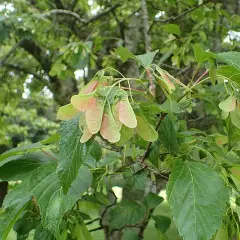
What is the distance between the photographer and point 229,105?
2.08 ft

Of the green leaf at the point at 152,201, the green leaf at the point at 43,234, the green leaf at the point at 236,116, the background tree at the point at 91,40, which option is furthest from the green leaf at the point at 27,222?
the background tree at the point at 91,40

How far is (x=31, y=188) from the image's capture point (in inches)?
26.8

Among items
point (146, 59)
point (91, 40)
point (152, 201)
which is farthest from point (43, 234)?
point (91, 40)

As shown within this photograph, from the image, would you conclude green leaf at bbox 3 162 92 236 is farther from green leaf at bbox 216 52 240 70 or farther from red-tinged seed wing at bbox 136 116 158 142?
green leaf at bbox 216 52 240 70

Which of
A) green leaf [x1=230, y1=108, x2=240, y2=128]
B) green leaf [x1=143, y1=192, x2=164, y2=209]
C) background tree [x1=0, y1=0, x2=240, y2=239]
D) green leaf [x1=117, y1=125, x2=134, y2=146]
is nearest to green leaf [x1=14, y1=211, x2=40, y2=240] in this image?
green leaf [x1=143, y1=192, x2=164, y2=209]

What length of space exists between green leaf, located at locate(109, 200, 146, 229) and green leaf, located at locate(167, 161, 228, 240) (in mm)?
395

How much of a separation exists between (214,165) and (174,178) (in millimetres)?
149

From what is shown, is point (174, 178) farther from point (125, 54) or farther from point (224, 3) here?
point (224, 3)

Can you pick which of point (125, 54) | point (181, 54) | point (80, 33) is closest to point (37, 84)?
point (80, 33)

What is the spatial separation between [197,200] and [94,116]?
0.68 ft

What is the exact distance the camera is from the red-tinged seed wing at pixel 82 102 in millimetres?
559

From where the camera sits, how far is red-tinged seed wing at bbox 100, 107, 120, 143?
0.56 m

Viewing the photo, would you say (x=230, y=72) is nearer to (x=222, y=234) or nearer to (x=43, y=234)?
(x=222, y=234)

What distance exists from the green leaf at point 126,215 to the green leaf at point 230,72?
1.68 ft
